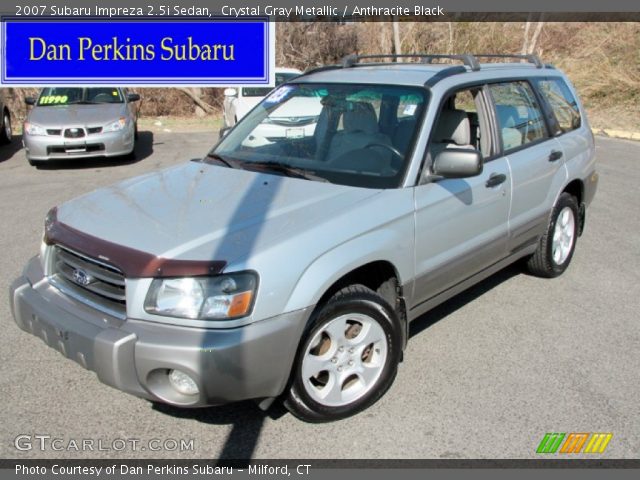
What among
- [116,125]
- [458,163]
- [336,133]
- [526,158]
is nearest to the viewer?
[458,163]

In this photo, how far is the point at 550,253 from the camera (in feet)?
17.0

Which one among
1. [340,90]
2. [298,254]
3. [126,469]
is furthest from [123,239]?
[340,90]

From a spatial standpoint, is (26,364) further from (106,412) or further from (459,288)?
(459,288)

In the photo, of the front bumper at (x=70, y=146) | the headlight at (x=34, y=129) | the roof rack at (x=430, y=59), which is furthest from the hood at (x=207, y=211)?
the headlight at (x=34, y=129)

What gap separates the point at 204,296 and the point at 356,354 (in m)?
0.96

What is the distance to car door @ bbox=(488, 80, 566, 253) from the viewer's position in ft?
14.7

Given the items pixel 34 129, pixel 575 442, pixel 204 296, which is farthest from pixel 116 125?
pixel 575 442

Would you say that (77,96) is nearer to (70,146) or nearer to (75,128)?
(75,128)

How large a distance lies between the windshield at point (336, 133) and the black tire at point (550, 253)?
1.87m

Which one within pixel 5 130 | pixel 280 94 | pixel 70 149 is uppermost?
pixel 280 94

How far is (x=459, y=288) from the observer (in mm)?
4176

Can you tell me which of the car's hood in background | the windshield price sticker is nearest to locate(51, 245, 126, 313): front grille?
the windshield price sticker

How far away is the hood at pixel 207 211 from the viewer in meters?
2.94

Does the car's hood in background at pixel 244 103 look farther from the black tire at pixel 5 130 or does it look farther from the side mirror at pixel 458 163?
the side mirror at pixel 458 163
